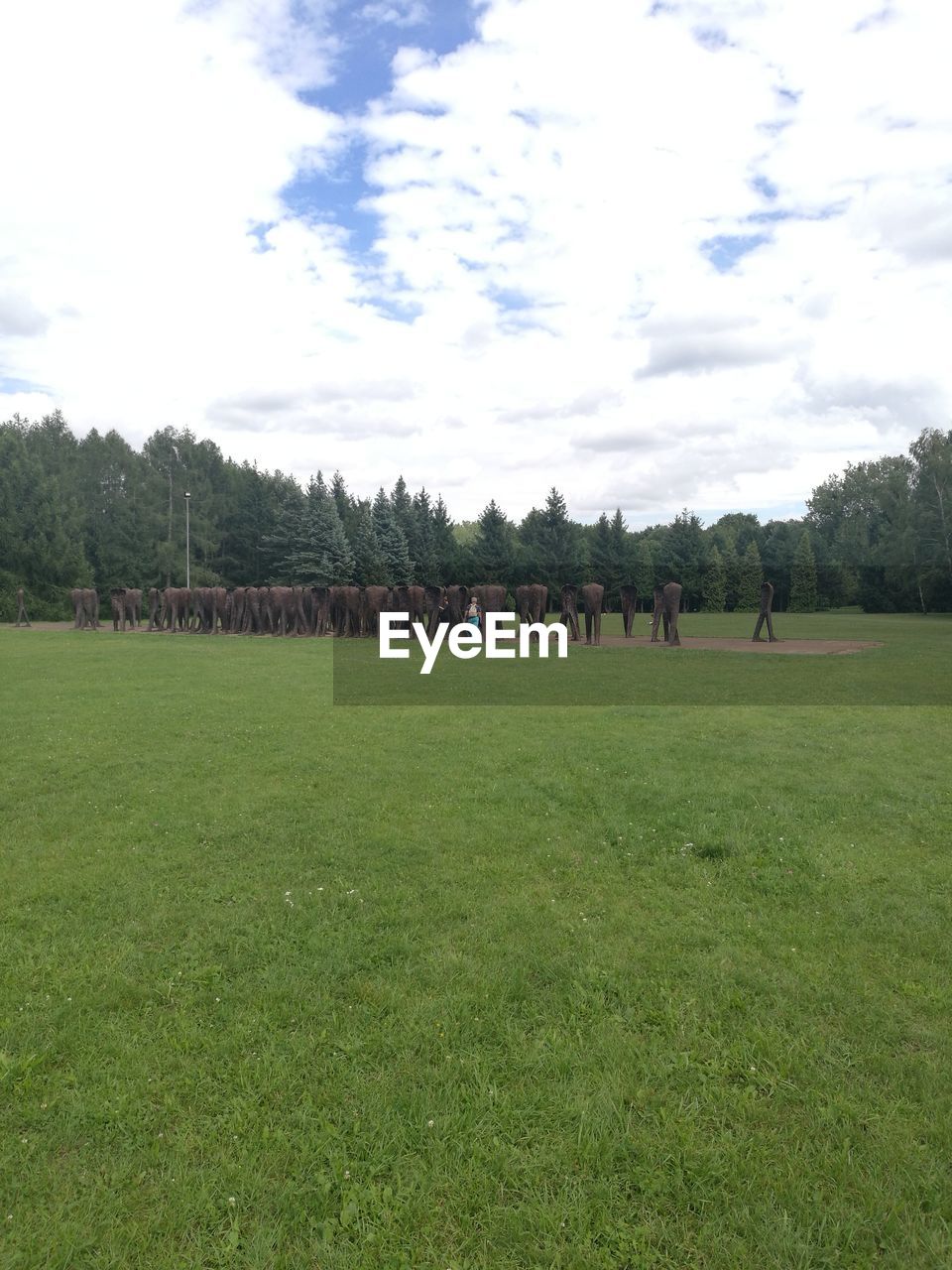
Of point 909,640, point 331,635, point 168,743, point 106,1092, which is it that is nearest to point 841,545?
point 909,640

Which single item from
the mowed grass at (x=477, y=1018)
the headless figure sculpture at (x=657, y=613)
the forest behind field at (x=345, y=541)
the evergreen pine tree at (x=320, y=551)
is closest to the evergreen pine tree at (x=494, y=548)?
the forest behind field at (x=345, y=541)

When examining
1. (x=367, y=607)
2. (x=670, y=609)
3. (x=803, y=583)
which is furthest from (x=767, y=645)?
(x=803, y=583)

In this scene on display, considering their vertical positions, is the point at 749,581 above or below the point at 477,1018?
above

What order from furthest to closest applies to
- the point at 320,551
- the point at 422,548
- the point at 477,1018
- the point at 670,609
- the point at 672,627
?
the point at 422,548, the point at 320,551, the point at 672,627, the point at 670,609, the point at 477,1018

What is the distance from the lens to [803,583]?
66.4 meters

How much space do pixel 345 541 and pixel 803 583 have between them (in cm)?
3894

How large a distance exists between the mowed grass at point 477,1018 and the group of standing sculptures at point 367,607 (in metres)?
18.6

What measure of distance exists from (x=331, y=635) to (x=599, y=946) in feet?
89.8

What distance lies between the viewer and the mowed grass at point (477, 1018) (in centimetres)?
281

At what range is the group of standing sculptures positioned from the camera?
2681cm

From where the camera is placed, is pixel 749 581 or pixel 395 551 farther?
pixel 749 581

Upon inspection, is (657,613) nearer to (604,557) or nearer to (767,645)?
(767,645)

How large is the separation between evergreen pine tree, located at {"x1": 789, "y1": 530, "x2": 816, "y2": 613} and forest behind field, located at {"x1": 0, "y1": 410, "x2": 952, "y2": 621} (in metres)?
0.12

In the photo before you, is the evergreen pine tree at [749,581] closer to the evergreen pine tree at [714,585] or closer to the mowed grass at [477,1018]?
the evergreen pine tree at [714,585]
